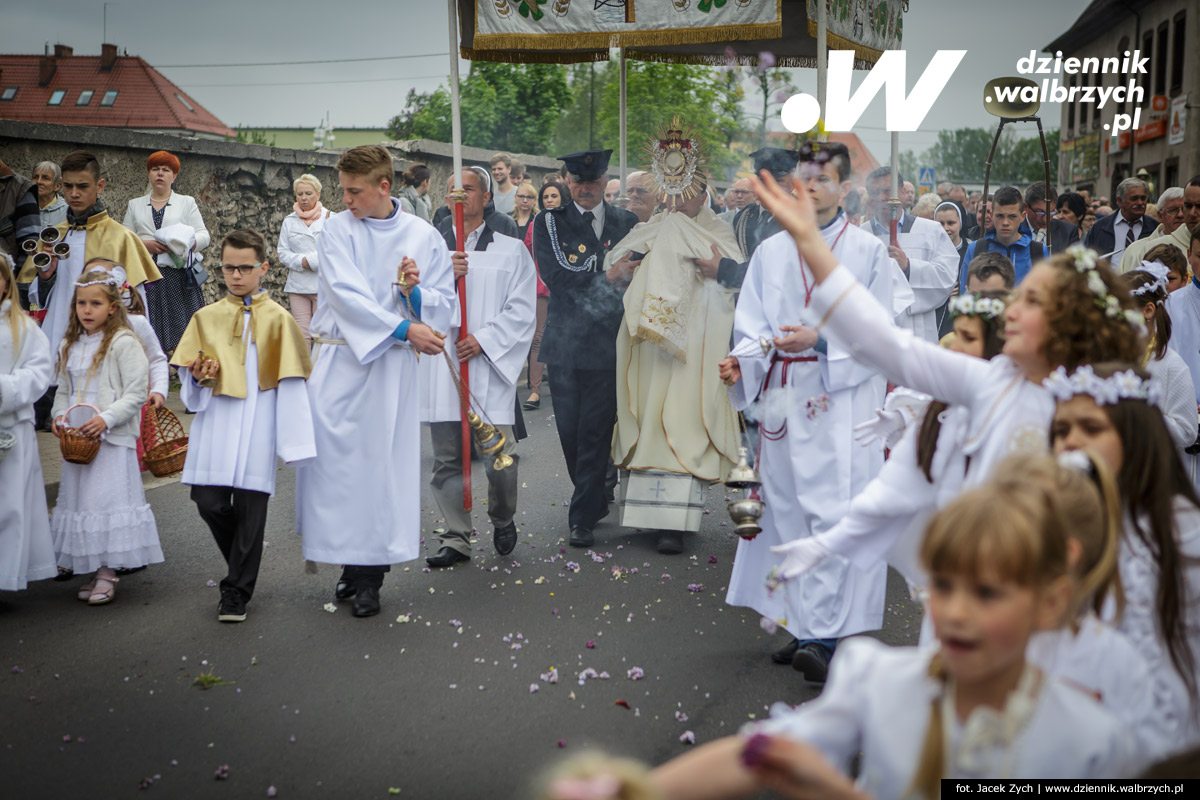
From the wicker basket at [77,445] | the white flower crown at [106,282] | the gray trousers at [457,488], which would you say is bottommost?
the gray trousers at [457,488]

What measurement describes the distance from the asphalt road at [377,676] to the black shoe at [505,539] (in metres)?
0.07

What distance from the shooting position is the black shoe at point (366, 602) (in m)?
5.16

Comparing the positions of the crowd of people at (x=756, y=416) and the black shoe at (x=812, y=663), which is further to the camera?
the black shoe at (x=812, y=663)

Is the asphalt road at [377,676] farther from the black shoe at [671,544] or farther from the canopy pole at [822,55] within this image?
the canopy pole at [822,55]

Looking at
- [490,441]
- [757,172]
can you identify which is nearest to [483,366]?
[490,441]

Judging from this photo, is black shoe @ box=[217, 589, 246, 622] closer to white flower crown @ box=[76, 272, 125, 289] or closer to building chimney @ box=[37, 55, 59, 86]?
white flower crown @ box=[76, 272, 125, 289]

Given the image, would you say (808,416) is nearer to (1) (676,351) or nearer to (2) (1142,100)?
(1) (676,351)

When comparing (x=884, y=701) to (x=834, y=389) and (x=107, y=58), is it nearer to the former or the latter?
(x=834, y=389)

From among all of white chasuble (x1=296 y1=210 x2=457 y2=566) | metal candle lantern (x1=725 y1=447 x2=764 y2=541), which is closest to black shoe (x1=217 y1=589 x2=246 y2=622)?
white chasuble (x1=296 y1=210 x2=457 y2=566)

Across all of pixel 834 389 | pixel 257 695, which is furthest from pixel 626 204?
pixel 257 695

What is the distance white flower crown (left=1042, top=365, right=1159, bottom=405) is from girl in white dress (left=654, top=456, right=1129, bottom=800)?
0.64 meters

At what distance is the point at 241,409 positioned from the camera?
16.9 ft

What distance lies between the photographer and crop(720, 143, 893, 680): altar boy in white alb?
15.1 ft

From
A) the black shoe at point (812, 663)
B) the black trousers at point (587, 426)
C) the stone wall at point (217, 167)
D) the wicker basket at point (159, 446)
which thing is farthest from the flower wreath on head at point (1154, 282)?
the stone wall at point (217, 167)
